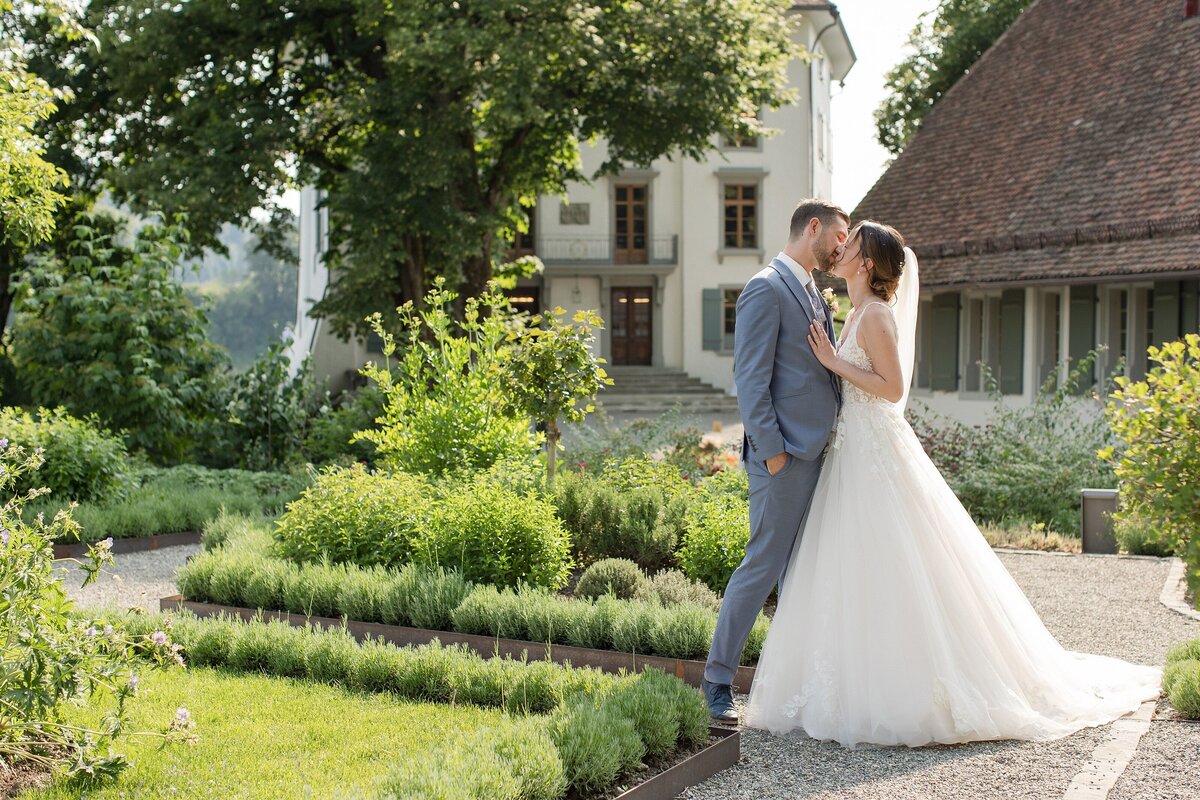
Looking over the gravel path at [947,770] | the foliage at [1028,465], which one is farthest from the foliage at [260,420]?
the gravel path at [947,770]

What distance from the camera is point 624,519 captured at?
8.95 m

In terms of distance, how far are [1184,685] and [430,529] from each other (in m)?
4.38

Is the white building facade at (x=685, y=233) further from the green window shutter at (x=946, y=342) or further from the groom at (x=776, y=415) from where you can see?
the groom at (x=776, y=415)

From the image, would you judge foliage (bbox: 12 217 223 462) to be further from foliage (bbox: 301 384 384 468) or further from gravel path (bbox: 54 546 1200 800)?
gravel path (bbox: 54 546 1200 800)

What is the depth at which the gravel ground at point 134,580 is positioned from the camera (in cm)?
880

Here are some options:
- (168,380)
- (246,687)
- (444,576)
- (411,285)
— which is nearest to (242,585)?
(444,576)

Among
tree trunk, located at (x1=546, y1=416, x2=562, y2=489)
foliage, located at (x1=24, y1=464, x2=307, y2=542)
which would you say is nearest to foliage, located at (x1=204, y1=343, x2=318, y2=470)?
foliage, located at (x1=24, y1=464, x2=307, y2=542)

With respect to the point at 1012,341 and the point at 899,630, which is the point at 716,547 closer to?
the point at 899,630

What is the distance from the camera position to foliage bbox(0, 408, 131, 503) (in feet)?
39.1

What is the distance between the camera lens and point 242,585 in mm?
7836

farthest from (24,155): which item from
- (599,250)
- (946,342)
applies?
(599,250)

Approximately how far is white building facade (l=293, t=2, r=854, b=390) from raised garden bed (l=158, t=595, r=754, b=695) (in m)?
31.4

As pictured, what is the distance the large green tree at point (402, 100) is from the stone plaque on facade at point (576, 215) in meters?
14.9

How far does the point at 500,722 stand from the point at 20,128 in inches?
256
